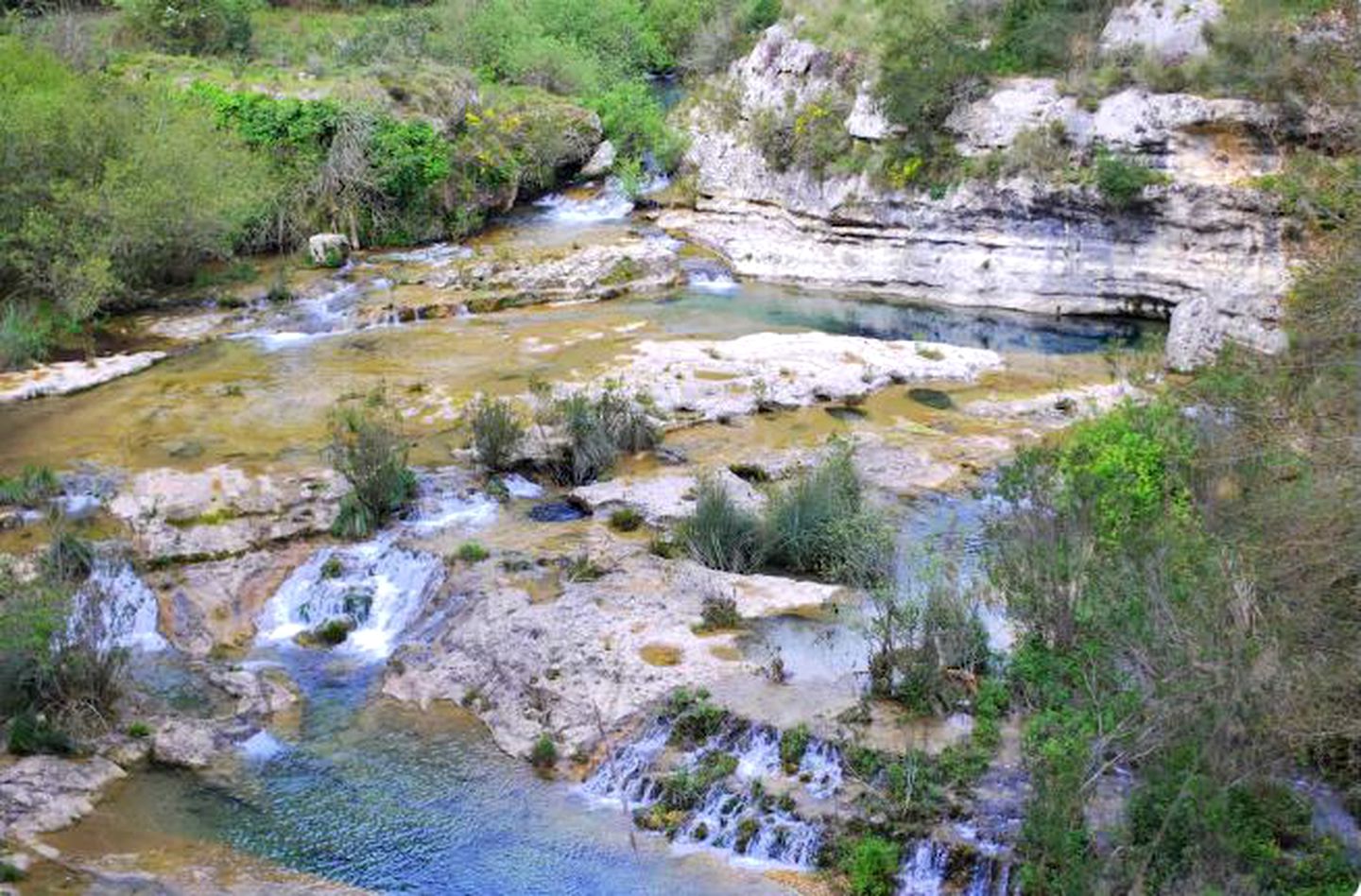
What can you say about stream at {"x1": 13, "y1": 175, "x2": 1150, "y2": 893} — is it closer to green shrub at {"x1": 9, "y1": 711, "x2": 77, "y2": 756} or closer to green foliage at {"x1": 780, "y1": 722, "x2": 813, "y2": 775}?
green foliage at {"x1": 780, "y1": 722, "x2": 813, "y2": 775}

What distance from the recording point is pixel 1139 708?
852 centimetres

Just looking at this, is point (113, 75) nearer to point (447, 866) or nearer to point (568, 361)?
point (568, 361)

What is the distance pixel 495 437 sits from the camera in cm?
1605

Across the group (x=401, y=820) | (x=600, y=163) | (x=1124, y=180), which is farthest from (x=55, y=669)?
(x=600, y=163)

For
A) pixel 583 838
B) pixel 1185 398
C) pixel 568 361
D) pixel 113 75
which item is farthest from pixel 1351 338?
pixel 113 75

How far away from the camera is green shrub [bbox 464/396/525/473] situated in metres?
16.1

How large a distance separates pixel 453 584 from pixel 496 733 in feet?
8.36

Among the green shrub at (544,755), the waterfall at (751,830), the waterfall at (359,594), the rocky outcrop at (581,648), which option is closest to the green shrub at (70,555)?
the waterfall at (359,594)

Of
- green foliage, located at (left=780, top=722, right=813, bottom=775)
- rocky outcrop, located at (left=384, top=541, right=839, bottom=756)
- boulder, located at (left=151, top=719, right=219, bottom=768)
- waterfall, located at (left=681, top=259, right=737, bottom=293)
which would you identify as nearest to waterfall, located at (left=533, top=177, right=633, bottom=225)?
waterfall, located at (left=681, top=259, right=737, bottom=293)

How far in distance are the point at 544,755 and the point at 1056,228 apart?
17138 mm

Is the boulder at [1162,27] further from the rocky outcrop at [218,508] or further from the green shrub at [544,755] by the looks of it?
the green shrub at [544,755]

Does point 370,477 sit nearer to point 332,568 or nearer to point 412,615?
point 332,568

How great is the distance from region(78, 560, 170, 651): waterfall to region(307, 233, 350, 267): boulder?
14281mm

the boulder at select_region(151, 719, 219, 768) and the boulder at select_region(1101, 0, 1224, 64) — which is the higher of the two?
the boulder at select_region(1101, 0, 1224, 64)
